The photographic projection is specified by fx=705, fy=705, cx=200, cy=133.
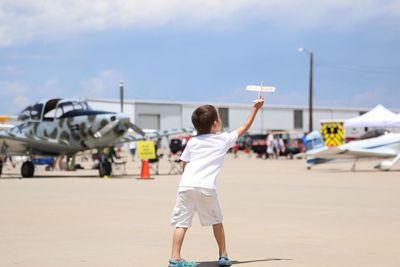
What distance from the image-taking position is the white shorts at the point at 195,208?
5992 mm

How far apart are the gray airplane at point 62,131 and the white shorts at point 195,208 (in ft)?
54.2

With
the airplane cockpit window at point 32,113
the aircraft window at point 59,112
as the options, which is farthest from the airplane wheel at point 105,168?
the airplane cockpit window at point 32,113

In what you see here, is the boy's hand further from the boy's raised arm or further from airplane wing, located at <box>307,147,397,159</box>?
airplane wing, located at <box>307,147,397,159</box>

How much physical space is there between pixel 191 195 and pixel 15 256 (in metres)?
1.78

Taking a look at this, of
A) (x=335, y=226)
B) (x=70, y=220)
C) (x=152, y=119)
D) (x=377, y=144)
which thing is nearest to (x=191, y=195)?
(x=335, y=226)

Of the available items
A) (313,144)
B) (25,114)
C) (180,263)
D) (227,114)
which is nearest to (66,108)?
(25,114)

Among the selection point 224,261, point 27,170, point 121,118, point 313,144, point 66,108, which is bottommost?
point 224,261

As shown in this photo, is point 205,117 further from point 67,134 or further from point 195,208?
point 67,134

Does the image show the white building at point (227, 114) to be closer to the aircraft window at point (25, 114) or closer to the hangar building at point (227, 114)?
the hangar building at point (227, 114)

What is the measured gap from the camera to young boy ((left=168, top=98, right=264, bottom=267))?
6.00 metres

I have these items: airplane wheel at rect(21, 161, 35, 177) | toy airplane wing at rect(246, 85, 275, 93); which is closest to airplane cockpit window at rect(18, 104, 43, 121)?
airplane wheel at rect(21, 161, 35, 177)

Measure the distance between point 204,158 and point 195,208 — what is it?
44 centimetres

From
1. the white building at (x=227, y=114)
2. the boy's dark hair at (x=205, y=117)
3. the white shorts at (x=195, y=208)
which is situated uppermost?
the white building at (x=227, y=114)

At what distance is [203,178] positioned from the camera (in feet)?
19.8
